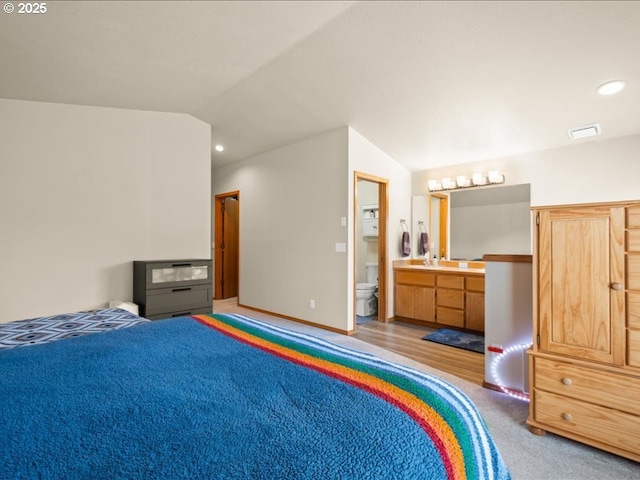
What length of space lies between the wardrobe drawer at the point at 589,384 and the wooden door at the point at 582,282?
0.26 ft

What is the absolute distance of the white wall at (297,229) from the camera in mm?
4043

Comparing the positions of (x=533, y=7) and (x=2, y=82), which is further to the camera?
(x=2, y=82)

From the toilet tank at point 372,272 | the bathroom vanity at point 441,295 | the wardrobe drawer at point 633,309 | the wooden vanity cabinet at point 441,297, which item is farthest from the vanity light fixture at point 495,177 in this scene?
the wardrobe drawer at point 633,309

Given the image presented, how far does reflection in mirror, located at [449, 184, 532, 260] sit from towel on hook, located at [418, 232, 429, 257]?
1.12 feet

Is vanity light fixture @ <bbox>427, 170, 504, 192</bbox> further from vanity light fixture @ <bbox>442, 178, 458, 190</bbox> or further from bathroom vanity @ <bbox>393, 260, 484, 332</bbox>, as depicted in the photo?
bathroom vanity @ <bbox>393, 260, 484, 332</bbox>

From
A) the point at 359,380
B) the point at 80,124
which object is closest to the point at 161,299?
the point at 80,124

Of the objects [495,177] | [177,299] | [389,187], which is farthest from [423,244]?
[177,299]

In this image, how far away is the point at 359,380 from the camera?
3.28 ft

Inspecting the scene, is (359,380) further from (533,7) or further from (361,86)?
(361,86)

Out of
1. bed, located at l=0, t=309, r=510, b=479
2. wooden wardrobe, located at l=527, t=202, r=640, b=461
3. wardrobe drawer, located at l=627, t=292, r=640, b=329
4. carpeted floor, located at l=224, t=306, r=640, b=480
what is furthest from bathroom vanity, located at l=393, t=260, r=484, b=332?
bed, located at l=0, t=309, r=510, b=479

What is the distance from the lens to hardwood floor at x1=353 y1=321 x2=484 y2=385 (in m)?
2.92

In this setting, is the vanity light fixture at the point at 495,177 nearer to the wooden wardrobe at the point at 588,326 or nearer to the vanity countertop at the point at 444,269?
the vanity countertop at the point at 444,269

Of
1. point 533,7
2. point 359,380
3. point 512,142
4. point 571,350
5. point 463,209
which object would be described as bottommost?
point 571,350

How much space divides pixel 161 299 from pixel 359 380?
2.83 meters
